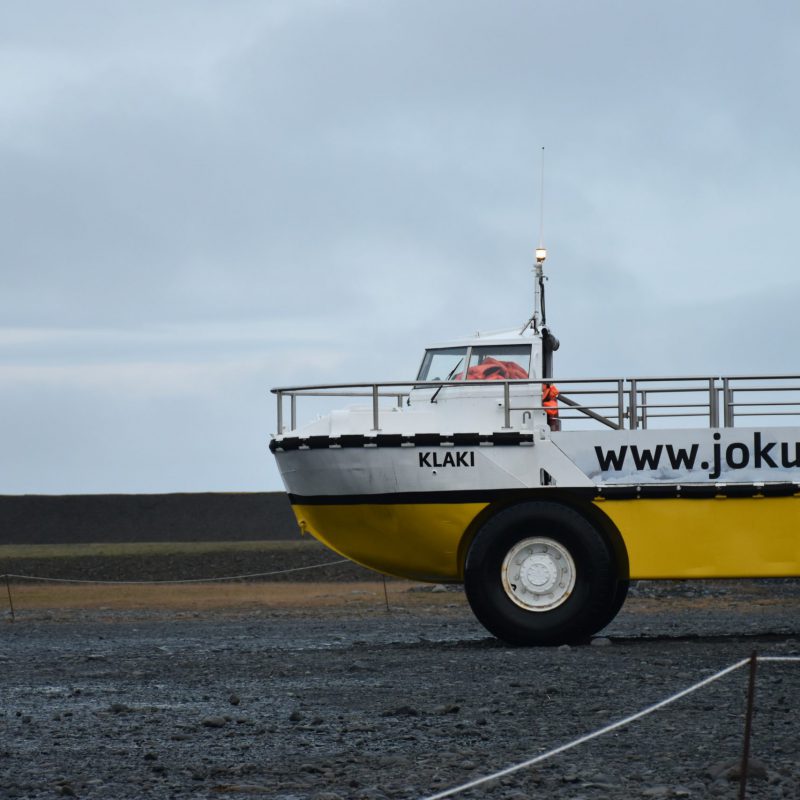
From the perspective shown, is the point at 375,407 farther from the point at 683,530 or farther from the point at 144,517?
the point at 144,517

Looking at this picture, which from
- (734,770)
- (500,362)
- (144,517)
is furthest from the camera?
(144,517)

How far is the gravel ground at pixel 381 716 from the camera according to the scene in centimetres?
636

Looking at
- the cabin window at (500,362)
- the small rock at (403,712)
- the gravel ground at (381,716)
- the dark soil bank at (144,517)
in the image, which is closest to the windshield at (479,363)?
the cabin window at (500,362)

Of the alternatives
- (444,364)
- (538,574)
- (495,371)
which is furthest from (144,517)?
(538,574)

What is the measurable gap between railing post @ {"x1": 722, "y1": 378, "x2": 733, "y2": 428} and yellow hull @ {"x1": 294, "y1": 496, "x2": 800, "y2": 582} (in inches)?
28.3

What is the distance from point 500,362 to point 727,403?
1.99 m

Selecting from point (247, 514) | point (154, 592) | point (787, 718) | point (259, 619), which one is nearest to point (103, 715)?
point (787, 718)

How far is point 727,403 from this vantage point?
38.6 feet

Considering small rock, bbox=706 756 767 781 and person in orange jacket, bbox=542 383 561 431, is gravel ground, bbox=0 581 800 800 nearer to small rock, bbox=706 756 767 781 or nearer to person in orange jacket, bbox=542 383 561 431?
small rock, bbox=706 756 767 781

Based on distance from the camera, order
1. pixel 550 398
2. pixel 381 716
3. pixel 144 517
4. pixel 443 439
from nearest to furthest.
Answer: pixel 381 716
pixel 443 439
pixel 550 398
pixel 144 517

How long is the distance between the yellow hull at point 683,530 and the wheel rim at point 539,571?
1.45ft

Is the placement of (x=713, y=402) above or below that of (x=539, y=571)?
above

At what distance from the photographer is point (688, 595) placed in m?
23.2

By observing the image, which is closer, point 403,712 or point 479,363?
point 403,712
